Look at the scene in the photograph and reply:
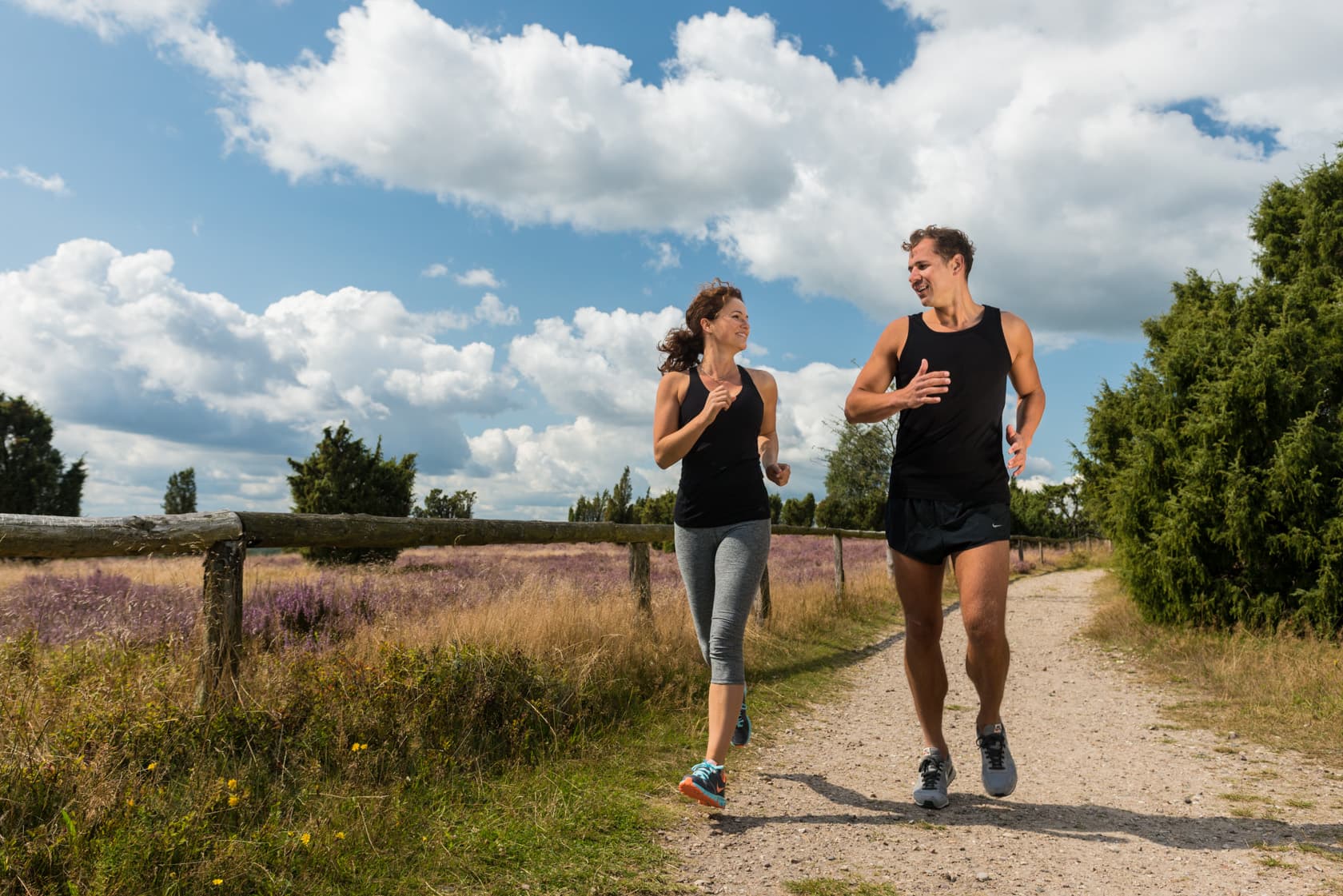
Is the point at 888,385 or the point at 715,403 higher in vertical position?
the point at 888,385

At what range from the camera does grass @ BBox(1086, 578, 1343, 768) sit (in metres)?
5.40

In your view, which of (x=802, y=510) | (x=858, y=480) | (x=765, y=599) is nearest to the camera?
(x=765, y=599)

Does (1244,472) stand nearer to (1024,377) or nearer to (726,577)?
(1024,377)

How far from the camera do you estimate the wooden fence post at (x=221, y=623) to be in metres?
3.77

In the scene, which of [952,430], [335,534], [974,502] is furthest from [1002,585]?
[335,534]

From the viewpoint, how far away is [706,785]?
11.2 ft

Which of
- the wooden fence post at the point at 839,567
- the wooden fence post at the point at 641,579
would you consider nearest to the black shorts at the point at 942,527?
the wooden fence post at the point at 641,579

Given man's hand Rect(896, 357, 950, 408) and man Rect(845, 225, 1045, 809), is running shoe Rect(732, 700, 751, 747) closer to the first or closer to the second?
man Rect(845, 225, 1045, 809)

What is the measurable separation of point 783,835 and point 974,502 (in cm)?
158

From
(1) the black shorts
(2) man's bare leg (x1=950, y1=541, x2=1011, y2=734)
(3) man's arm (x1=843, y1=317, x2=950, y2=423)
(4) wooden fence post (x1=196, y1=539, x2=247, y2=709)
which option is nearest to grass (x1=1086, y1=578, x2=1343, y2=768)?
(2) man's bare leg (x1=950, y1=541, x2=1011, y2=734)

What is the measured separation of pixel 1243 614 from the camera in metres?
8.53

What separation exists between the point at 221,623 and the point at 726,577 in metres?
2.36

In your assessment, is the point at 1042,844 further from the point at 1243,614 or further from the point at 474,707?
the point at 1243,614

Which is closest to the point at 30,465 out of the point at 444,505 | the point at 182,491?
the point at 444,505
